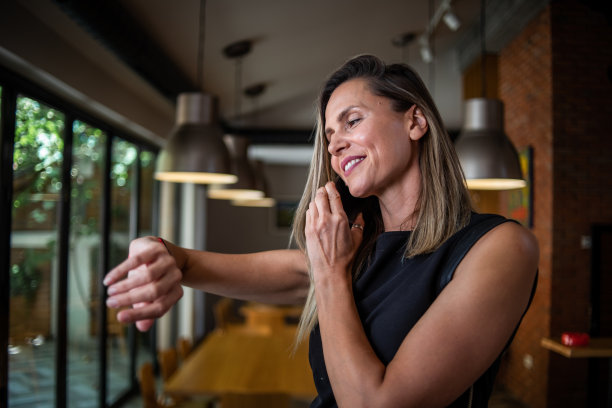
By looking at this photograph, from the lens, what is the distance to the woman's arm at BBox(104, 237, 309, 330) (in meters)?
0.82

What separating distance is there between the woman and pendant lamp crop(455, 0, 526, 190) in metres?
1.31

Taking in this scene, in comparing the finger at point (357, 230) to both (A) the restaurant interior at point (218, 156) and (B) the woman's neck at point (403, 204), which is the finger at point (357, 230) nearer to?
(B) the woman's neck at point (403, 204)

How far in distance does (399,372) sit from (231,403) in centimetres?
231

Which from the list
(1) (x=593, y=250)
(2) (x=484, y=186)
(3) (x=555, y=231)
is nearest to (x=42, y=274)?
(2) (x=484, y=186)

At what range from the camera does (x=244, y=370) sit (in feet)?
11.0

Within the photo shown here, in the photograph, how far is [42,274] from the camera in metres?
3.51

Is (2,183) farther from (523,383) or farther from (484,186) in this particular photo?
(523,383)

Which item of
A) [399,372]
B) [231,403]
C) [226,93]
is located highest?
[226,93]

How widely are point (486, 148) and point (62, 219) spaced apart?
3.03m

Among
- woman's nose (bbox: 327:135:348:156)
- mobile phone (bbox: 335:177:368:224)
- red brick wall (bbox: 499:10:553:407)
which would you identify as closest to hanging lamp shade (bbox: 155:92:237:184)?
mobile phone (bbox: 335:177:368:224)

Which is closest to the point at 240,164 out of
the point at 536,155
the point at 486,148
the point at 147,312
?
the point at 486,148

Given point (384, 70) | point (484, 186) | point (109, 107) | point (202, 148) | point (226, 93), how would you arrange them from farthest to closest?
point (226, 93) < point (109, 107) < point (484, 186) < point (202, 148) < point (384, 70)

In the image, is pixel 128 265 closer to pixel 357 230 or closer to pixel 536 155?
pixel 357 230

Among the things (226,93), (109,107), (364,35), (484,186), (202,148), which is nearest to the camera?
(202,148)
